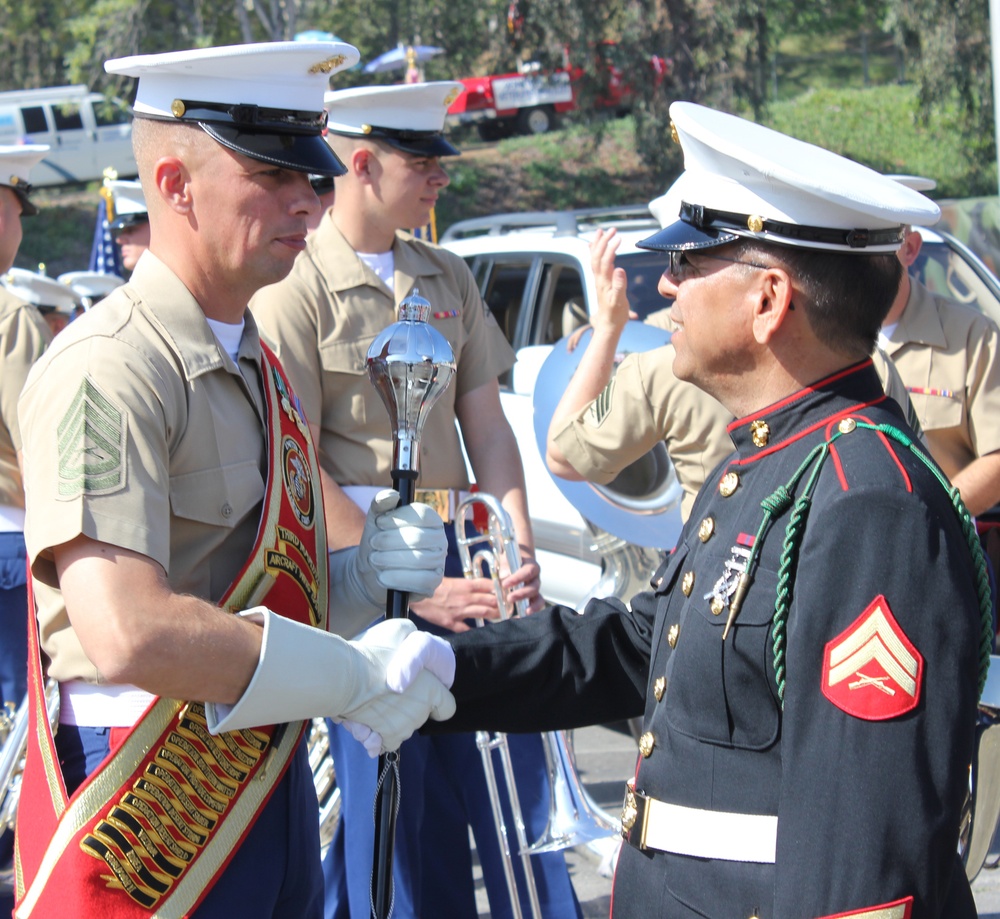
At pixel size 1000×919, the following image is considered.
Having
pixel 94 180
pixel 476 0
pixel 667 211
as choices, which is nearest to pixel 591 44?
pixel 476 0

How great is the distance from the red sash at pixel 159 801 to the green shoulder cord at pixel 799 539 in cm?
82

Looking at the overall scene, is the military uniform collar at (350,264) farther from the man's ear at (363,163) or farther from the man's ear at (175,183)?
the man's ear at (175,183)

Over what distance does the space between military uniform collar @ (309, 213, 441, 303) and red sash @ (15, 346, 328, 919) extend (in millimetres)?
1338

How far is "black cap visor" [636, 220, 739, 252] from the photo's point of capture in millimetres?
1907

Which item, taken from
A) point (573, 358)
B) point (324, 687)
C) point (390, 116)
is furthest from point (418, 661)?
point (573, 358)

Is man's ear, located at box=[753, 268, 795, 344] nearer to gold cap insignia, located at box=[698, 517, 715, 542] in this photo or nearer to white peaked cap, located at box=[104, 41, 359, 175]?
gold cap insignia, located at box=[698, 517, 715, 542]

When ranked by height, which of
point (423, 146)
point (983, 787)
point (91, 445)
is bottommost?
point (983, 787)

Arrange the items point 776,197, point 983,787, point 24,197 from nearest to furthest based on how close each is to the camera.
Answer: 1. point 776,197
2. point 983,787
3. point 24,197

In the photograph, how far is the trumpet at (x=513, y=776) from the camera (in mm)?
3373

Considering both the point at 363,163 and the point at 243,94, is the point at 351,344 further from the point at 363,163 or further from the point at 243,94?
the point at 243,94

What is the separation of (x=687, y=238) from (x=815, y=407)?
322 millimetres

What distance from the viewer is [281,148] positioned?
7.39 ft

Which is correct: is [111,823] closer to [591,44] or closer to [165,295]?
[165,295]

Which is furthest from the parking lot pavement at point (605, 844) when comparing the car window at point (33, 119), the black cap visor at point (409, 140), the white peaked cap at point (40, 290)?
the car window at point (33, 119)
